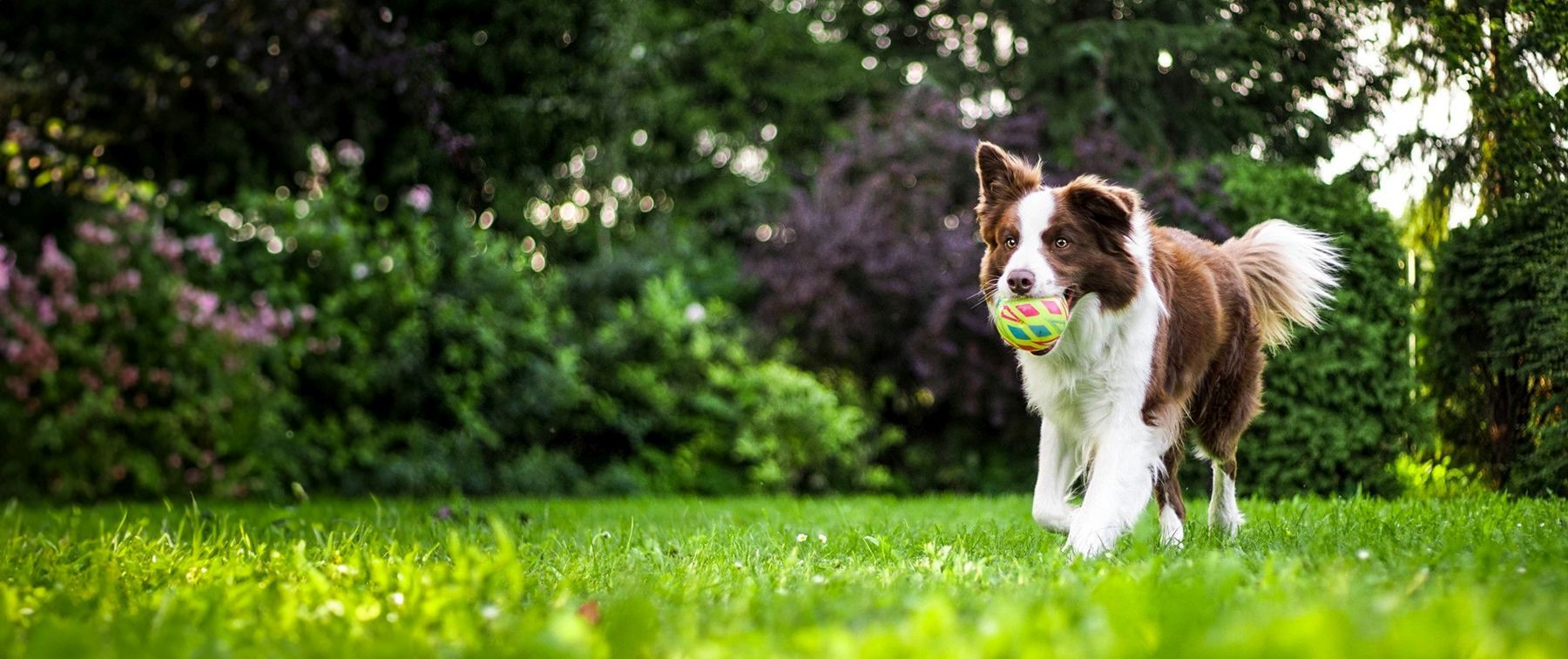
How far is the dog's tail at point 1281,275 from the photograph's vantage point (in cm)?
504

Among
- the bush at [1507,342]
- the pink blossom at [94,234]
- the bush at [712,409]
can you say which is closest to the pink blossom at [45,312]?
the pink blossom at [94,234]

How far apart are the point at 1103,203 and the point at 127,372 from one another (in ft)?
22.1

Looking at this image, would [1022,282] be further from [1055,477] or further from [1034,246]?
[1055,477]

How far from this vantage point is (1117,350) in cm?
423

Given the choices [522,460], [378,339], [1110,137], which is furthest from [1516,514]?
[378,339]

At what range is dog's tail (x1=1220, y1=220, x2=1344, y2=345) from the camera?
504 cm

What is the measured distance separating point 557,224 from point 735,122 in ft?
7.54

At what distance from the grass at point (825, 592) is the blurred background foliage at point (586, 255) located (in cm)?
218

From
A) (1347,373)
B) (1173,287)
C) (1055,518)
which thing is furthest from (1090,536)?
(1347,373)

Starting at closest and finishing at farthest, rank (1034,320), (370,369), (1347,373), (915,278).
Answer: (1034,320), (1347,373), (370,369), (915,278)

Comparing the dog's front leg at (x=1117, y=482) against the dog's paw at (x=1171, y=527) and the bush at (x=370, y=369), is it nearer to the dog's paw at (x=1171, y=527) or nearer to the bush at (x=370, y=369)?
the dog's paw at (x=1171, y=527)

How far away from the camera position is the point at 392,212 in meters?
11.5

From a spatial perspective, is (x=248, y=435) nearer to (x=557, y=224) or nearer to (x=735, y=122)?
(x=557, y=224)

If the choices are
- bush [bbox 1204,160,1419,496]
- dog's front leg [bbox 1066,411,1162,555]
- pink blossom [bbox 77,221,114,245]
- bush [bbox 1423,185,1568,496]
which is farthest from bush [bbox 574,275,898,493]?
dog's front leg [bbox 1066,411,1162,555]
